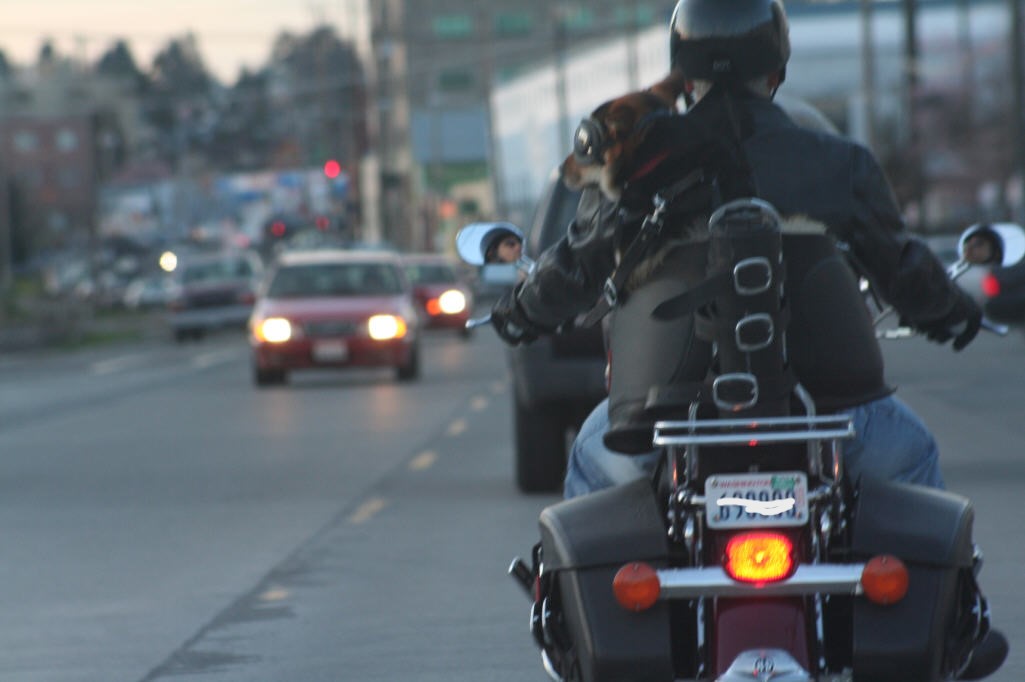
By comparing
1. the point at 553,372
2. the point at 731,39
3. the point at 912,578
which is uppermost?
the point at 731,39

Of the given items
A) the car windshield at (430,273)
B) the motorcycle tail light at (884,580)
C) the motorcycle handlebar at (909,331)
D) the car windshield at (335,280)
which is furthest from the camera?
the car windshield at (430,273)

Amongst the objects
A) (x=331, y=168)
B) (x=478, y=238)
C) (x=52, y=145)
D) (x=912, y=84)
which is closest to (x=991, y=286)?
(x=912, y=84)

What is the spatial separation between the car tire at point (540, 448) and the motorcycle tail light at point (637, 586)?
25.8 ft

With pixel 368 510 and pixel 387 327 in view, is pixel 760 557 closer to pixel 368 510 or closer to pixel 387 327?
pixel 368 510

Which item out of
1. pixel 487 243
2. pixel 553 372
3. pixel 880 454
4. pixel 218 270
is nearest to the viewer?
pixel 880 454

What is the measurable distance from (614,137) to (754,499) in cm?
84

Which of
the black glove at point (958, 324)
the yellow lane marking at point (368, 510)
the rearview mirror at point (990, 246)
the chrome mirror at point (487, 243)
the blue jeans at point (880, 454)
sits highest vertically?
the chrome mirror at point (487, 243)

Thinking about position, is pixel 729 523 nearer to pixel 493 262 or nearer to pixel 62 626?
pixel 493 262

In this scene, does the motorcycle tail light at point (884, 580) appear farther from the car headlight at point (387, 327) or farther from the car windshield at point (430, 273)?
the car windshield at point (430, 273)

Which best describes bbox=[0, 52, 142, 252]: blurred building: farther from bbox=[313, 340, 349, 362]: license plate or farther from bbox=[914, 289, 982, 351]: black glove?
bbox=[914, 289, 982, 351]: black glove

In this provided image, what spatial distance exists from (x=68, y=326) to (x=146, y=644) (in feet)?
128

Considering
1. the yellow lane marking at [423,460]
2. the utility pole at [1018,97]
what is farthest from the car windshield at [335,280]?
the utility pole at [1018,97]

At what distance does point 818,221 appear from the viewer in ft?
16.2

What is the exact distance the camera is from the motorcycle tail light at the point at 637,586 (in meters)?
4.54
